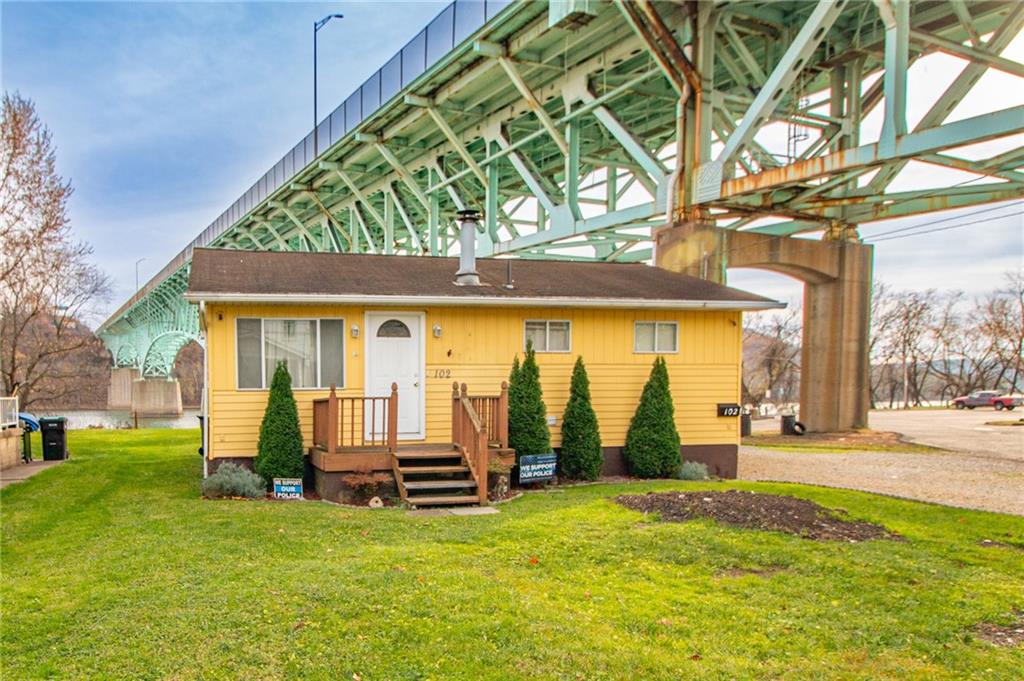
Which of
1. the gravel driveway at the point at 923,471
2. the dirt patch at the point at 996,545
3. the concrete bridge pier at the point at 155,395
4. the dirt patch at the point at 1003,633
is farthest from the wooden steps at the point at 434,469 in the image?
the concrete bridge pier at the point at 155,395

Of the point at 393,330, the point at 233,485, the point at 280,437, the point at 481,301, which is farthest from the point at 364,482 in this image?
the point at 481,301

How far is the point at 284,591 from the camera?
483cm

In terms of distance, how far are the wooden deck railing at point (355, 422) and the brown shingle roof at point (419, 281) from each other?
5.21ft

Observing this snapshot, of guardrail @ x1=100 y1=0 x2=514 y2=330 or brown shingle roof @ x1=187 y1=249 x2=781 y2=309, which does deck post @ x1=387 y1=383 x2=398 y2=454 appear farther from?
guardrail @ x1=100 y1=0 x2=514 y2=330

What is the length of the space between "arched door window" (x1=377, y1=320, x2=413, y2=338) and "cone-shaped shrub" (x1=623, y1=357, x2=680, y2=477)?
4044mm

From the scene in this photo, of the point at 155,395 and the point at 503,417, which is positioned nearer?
the point at 503,417

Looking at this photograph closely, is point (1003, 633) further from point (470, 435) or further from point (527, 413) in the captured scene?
point (527, 413)

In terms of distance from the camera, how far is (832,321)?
19.5 m

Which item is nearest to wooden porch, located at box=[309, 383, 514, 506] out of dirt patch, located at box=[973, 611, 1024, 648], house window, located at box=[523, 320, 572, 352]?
house window, located at box=[523, 320, 572, 352]

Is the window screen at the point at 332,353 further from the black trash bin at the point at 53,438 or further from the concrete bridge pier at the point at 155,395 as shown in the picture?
the concrete bridge pier at the point at 155,395

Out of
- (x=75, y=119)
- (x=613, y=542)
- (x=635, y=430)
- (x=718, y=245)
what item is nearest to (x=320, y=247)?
(x=75, y=119)

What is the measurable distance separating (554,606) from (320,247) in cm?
3765

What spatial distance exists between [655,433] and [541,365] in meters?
2.19

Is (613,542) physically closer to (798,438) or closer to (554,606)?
(554,606)
